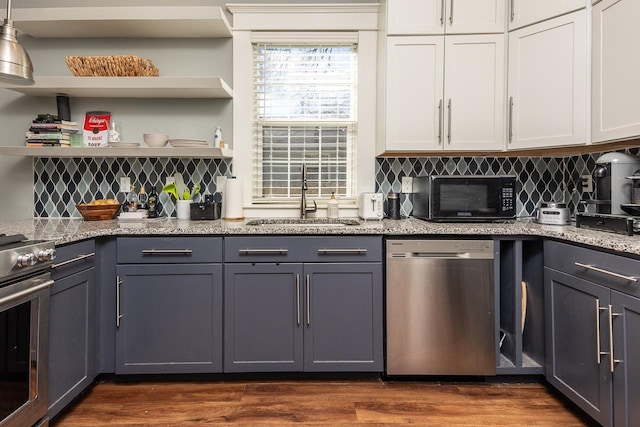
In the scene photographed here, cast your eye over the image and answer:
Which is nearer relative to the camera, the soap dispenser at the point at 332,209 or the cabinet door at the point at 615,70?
the cabinet door at the point at 615,70

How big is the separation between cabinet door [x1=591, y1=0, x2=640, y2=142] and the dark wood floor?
4.75 feet

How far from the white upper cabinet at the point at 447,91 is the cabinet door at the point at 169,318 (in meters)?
1.50

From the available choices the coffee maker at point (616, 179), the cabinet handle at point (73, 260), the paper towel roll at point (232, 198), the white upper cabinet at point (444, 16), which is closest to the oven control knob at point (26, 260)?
the cabinet handle at point (73, 260)

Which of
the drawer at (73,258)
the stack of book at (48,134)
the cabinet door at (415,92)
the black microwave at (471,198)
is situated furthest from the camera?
the stack of book at (48,134)

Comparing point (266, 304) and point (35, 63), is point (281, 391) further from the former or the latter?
point (35, 63)

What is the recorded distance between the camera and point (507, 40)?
Result: 246cm

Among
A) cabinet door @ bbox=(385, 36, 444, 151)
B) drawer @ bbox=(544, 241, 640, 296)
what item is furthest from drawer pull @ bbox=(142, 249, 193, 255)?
drawer @ bbox=(544, 241, 640, 296)

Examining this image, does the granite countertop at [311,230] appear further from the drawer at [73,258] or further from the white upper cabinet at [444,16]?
the white upper cabinet at [444,16]

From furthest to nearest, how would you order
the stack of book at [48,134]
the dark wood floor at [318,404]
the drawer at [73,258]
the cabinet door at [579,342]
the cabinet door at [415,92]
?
the stack of book at [48,134] < the cabinet door at [415,92] < the dark wood floor at [318,404] < the drawer at [73,258] < the cabinet door at [579,342]

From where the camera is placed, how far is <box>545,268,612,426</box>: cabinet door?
1679mm

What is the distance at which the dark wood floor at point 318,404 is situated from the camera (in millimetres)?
1895

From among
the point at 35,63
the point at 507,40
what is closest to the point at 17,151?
the point at 35,63

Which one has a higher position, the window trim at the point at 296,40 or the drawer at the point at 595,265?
the window trim at the point at 296,40

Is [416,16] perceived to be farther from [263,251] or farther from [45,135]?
[45,135]
